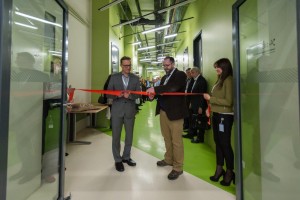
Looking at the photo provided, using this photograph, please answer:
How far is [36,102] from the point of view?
205cm

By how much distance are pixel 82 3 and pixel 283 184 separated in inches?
240

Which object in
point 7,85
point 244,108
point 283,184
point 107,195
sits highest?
point 7,85

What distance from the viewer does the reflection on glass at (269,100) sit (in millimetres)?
1519

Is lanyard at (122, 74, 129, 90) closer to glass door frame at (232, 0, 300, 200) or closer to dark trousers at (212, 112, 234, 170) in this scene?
dark trousers at (212, 112, 234, 170)

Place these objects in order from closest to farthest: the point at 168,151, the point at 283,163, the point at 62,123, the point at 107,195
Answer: the point at 283,163, the point at 62,123, the point at 107,195, the point at 168,151

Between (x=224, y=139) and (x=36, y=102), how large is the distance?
86.2 inches

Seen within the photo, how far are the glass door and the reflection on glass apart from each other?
6.37 feet

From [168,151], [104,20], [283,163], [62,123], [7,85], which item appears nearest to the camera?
[7,85]

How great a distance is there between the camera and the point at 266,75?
179 centimetres

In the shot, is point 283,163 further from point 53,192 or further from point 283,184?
point 53,192

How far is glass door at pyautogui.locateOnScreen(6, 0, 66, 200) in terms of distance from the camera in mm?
1556

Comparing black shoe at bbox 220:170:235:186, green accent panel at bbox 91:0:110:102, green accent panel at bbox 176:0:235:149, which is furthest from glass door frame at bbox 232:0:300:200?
green accent panel at bbox 91:0:110:102

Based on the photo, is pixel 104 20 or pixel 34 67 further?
pixel 104 20

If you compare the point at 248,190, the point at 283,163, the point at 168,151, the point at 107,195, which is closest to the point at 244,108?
the point at 283,163
